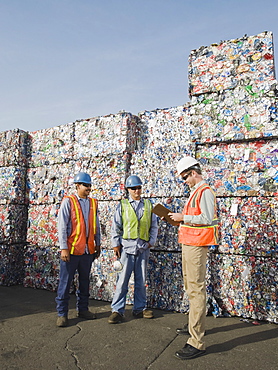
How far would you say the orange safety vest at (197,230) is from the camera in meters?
3.15

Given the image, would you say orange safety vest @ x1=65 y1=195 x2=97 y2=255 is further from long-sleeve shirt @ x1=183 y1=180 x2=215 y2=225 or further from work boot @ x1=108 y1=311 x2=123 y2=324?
long-sleeve shirt @ x1=183 y1=180 x2=215 y2=225

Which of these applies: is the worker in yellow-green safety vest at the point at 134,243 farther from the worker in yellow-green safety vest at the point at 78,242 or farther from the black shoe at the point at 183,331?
the black shoe at the point at 183,331

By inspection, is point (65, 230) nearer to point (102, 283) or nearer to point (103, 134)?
point (102, 283)

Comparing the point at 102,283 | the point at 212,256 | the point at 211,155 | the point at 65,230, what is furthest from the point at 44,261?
the point at 211,155

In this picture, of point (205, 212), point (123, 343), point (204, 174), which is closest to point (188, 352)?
point (123, 343)

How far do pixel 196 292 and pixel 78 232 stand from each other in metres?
1.64

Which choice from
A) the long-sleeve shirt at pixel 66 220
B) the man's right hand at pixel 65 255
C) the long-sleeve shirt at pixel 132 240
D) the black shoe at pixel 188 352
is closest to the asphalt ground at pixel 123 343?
the black shoe at pixel 188 352

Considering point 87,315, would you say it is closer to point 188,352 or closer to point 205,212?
point 188,352

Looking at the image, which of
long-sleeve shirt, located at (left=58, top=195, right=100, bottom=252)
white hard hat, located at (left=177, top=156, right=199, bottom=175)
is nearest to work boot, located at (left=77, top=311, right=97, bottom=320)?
long-sleeve shirt, located at (left=58, top=195, right=100, bottom=252)

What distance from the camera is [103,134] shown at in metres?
5.17

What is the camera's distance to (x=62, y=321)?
148 inches

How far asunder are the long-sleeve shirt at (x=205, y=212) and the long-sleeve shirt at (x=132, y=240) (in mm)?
1105

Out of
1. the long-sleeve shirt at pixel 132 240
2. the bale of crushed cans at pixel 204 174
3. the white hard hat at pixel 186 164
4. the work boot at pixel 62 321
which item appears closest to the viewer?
the white hard hat at pixel 186 164

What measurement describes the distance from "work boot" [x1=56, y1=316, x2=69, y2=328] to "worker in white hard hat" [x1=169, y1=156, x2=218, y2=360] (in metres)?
1.41
